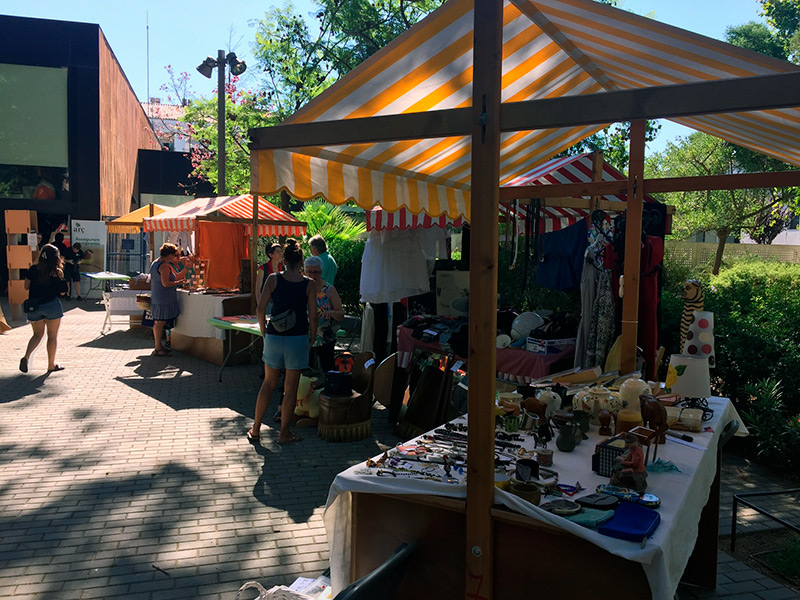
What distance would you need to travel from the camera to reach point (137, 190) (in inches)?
1361

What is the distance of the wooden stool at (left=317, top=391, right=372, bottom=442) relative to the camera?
6.39 meters

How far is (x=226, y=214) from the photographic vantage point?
10.8 m

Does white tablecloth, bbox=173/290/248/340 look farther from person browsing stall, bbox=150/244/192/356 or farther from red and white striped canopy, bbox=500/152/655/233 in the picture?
red and white striped canopy, bbox=500/152/655/233

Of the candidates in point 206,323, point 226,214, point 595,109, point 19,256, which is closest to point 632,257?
point 595,109

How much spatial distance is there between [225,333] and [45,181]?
663 inches

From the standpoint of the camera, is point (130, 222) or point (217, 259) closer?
point (217, 259)

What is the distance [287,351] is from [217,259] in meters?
6.57

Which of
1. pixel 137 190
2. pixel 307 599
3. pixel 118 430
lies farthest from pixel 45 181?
pixel 307 599

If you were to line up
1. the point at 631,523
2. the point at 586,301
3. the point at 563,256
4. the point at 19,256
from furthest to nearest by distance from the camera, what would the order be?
1. the point at 19,256
2. the point at 563,256
3. the point at 586,301
4. the point at 631,523

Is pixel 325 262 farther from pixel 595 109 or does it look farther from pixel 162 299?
pixel 595 109

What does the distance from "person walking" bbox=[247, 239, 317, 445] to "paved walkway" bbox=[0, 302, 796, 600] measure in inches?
29.6

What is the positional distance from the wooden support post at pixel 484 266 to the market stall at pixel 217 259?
7.73 meters

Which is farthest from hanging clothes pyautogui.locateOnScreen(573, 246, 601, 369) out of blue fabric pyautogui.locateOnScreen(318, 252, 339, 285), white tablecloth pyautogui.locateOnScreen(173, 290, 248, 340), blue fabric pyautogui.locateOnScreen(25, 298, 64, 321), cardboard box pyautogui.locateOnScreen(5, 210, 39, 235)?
cardboard box pyautogui.locateOnScreen(5, 210, 39, 235)

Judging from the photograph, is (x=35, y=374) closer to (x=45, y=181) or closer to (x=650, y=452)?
(x=650, y=452)
